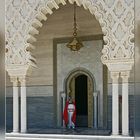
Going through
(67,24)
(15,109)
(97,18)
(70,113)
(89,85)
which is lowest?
(70,113)

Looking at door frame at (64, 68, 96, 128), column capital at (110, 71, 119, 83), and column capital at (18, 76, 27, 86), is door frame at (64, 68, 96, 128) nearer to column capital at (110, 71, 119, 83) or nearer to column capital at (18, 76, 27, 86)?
column capital at (18, 76, 27, 86)

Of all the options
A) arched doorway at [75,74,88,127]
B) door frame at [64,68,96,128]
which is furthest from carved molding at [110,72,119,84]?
arched doorway at [75,74,88,127]

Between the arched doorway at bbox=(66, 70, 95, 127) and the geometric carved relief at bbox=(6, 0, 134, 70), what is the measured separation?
1.80 meters

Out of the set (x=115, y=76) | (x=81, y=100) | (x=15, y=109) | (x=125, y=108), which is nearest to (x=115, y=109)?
(x=125, y=108)

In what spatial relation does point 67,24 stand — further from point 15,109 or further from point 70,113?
point 15,109

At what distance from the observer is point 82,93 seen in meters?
8.36

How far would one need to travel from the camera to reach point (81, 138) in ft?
17.8

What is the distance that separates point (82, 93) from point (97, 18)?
281cm

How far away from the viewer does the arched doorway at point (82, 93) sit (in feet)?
25.9

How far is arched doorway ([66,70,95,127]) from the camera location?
25.9 ft

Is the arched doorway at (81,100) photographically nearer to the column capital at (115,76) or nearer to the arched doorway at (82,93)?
the arched doorway at (82,93)

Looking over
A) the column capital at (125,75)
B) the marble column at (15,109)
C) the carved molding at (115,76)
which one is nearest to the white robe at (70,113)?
the marble column at (15,109)

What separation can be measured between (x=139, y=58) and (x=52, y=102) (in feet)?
25.3

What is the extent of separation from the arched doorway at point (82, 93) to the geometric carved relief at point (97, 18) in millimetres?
1799
